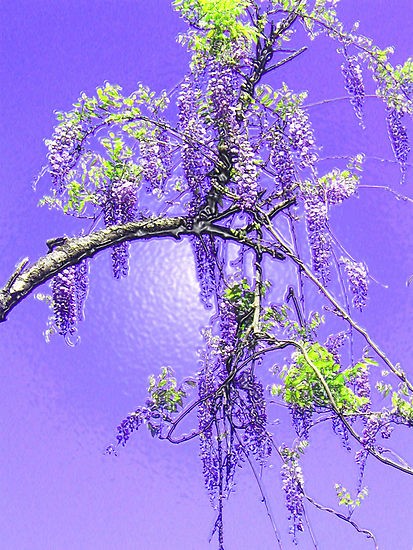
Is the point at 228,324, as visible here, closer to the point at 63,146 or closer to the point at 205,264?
the point at 205,264

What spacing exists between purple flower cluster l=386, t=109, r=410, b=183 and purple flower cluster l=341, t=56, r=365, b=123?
12 centimetres

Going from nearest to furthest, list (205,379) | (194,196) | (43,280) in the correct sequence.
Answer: (43,280)
(194,196)
(205,379)

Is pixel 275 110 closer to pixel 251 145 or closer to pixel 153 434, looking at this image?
pixel 251 145

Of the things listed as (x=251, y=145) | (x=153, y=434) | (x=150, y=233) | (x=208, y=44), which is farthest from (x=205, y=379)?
(x=208, y=44)

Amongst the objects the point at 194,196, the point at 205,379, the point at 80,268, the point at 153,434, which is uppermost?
the point at 194,196

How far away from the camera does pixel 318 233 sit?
107 inches

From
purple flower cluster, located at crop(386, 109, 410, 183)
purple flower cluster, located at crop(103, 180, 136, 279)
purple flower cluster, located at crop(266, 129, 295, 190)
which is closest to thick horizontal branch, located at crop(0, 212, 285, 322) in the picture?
purple flower cluster, located at crop(103, 180, 136, 279)

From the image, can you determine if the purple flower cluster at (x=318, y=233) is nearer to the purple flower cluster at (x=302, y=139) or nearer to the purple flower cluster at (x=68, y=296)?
the purple flower cluster at (x=302, y=139)

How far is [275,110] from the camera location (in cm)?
273

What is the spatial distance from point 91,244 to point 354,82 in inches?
46.4

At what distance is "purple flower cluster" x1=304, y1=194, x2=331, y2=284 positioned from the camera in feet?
8.75

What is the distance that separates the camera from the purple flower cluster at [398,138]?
10.0 feet

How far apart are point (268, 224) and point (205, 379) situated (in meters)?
0.64

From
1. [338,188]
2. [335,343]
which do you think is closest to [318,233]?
[338,188]
